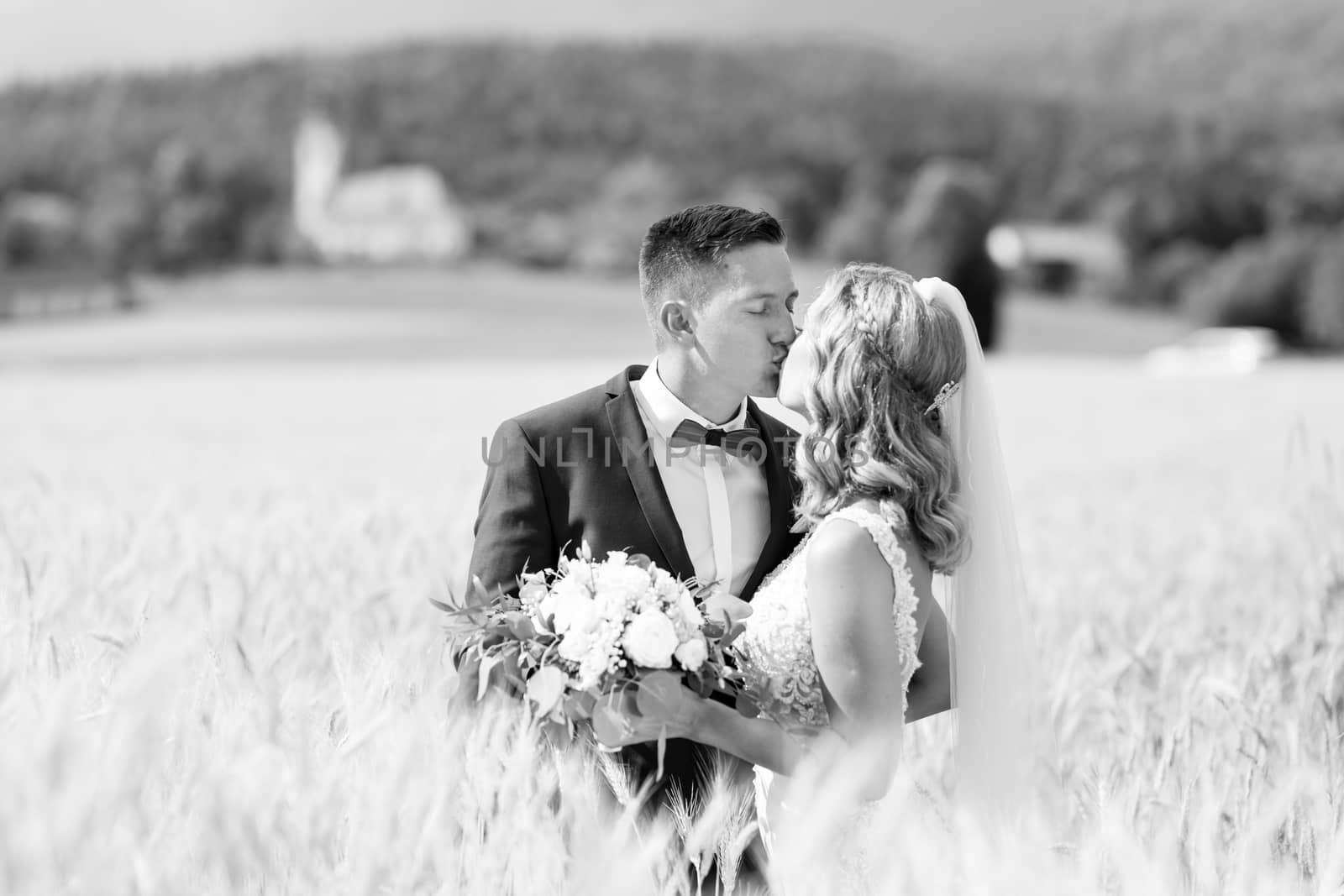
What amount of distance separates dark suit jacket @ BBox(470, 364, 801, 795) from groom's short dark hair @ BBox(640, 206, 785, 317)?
0.36 meters

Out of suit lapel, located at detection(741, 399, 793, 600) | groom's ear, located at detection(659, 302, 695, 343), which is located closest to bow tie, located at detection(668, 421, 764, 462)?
suit lapel, located at detection(741, 399, 793, 600)

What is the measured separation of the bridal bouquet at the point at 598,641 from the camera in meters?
2.62

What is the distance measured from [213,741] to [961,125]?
11237 cm

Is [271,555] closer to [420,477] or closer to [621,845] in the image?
[621,845]

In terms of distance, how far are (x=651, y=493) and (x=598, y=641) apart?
0.67 meters

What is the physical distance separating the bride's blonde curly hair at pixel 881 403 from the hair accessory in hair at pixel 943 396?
0.03ft

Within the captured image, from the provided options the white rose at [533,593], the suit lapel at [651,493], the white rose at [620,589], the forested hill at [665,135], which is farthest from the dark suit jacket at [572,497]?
the forested hill at [665,135]

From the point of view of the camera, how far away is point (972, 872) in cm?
200

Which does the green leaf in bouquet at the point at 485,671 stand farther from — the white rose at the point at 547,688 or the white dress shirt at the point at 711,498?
the white dress shirt at the point at 711,498

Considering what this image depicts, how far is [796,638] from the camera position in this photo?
9.72ft

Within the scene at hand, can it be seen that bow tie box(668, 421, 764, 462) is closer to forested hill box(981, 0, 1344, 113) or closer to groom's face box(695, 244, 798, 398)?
groom's face box(695, 244, 798, 398)

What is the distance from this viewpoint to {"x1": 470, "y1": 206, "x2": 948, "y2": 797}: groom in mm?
3240

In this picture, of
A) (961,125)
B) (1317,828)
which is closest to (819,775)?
(1317,828)

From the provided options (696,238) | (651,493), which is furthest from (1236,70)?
(651,493)
